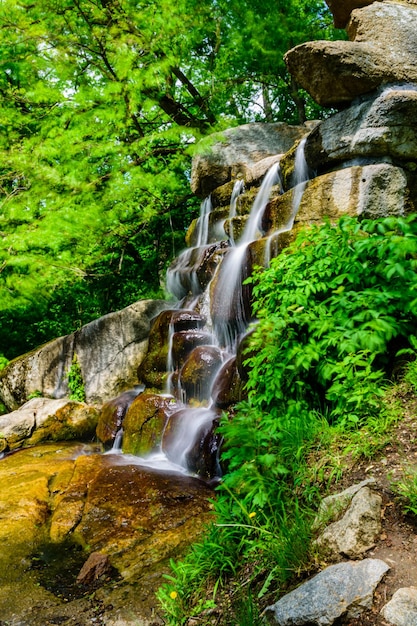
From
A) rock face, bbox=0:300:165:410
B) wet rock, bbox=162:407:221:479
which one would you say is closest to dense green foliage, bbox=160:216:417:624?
wet rock, bbox=162:407:221:479

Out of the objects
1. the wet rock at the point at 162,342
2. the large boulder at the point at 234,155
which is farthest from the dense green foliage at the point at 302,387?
the large boulder at the point at 234,155

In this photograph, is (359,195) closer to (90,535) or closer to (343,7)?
(343,7)

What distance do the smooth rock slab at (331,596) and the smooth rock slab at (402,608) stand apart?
0.09 m

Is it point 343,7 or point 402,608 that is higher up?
point 343,7

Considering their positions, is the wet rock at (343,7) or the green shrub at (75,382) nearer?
the wet rock at (343,7)

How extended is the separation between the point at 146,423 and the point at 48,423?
122 inches

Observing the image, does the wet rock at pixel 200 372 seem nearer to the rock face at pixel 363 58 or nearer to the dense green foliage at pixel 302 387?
the dense green foliage at pixel 302 387

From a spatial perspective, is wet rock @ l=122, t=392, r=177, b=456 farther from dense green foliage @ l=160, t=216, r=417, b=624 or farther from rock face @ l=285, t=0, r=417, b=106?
rock face @ l=285, t=0, r=417, b=106

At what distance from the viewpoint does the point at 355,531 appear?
215 cm

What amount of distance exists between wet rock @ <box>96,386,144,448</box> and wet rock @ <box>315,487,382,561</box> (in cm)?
569

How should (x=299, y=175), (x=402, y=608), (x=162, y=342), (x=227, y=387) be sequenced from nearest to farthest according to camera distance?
(x=402, y=608)
(x=227, y=387)
(x=299, y=175)
(x=162, y=342)

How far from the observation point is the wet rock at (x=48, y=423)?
322 inches

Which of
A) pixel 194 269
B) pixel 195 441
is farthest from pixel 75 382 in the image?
pixel 195 441

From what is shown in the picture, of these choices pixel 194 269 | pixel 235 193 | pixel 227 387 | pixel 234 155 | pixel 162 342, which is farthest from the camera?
pixel 234 155
